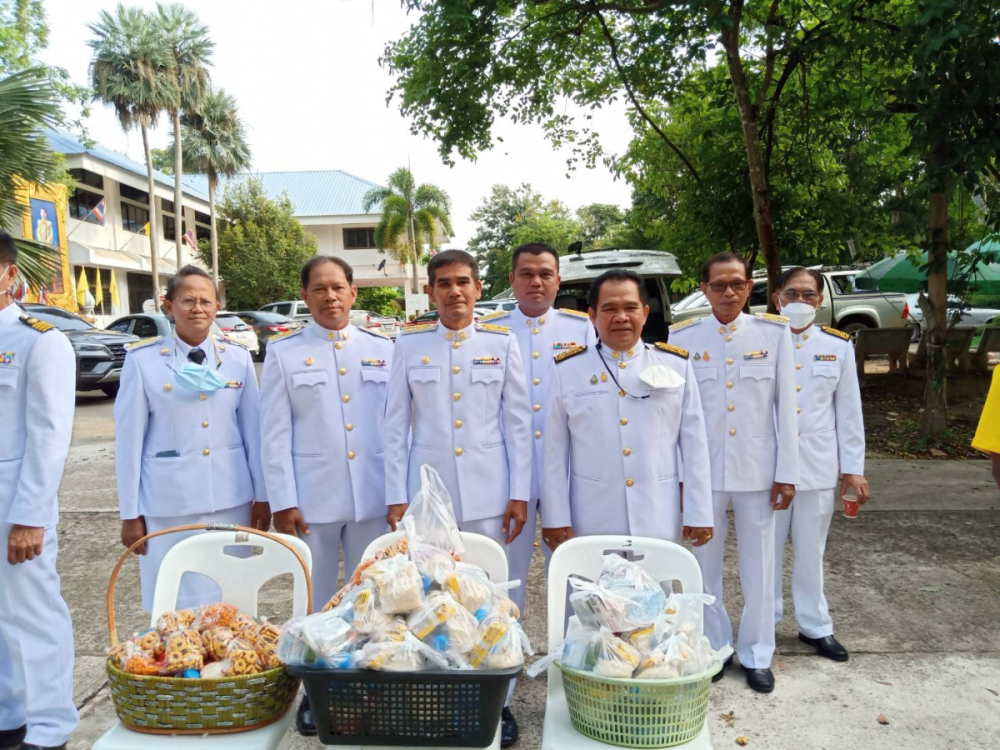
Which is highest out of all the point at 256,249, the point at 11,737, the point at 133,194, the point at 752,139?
the point at 133,194

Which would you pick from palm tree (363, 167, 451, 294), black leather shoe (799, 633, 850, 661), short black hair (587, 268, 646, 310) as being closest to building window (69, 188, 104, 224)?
palm tree (363, 167, 451, 294)

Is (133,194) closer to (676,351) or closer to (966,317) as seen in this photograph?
(966,317)

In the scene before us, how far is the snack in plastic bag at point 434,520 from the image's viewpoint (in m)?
2.18

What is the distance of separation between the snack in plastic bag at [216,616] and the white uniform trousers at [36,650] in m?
0.98

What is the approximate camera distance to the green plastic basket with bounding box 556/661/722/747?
1.88 m

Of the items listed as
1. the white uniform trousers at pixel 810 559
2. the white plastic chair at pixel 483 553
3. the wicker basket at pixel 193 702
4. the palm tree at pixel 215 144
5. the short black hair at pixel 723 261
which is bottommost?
the white uniform trousers at pixel 810 559

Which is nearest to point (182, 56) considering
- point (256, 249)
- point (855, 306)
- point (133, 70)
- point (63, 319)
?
point (133, 70)

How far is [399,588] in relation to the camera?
5.91ft

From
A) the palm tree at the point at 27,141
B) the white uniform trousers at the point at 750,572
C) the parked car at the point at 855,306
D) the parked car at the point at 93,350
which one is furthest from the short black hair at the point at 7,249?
the parked car at the point at 855,306

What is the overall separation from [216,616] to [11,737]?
1386 mm

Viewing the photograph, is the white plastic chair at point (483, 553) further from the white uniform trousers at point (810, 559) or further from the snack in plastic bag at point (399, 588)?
the white uniform trousers at point (810, 559)

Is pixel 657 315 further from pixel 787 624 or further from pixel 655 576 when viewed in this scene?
pixel 655 576

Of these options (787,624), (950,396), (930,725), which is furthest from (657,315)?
(930,725)

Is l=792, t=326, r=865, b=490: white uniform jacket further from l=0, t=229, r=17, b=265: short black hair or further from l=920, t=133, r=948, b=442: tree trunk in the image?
l=920, t=133, r=948, b=442: tree trunk
